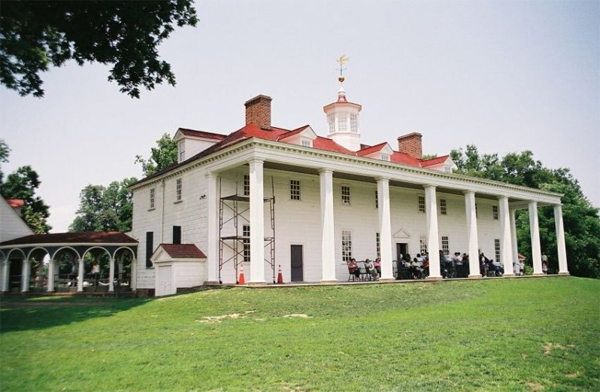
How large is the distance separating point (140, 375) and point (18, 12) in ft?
24.5

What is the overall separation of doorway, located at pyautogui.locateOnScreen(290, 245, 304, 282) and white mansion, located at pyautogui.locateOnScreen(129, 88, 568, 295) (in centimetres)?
5

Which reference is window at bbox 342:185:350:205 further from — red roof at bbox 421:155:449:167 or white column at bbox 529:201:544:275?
white column at bbox 529:201:544:275

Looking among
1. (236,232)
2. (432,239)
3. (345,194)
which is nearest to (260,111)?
(345,194)

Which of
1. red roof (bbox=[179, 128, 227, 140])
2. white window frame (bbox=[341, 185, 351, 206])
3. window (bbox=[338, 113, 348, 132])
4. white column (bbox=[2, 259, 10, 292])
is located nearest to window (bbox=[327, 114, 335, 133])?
window (bbox=[338, 113, 348, 132])

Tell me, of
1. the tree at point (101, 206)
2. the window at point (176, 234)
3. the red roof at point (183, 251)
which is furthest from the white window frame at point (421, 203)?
the tree at point (101, 206)

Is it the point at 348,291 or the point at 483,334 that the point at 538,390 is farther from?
the point at 348,291

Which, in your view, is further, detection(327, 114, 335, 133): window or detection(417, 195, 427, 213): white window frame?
detection(417, 195, 427, 213): white window frame

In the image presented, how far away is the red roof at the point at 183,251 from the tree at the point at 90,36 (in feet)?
32.2

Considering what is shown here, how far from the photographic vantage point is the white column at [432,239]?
1152 inches

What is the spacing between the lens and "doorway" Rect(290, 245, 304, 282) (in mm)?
27062

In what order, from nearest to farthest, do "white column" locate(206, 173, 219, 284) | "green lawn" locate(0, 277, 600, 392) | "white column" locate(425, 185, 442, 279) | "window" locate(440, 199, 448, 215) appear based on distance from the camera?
"green lawn" locate(0, 277, 600, 392) < "white column" locate(206, 173, 219, 284) < "white column" locate(425, 185, 442, 279) < "window" locate(440, 199, 448, 215)

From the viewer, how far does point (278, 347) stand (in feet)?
35.2

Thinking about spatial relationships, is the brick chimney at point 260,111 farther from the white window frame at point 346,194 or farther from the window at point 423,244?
the window at point 423,244

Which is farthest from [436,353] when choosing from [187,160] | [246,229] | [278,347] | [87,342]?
[187,160]
